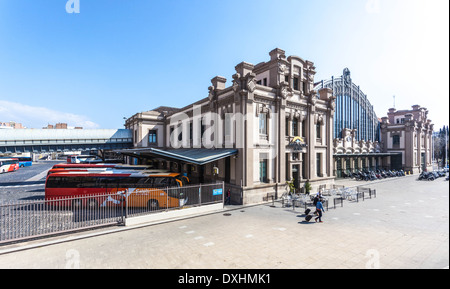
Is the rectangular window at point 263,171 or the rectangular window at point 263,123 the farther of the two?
the rectangular window at point 263,123

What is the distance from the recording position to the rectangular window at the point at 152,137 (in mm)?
39466

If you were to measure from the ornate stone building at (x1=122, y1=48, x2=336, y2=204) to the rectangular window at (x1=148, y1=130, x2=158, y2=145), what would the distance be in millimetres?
13320

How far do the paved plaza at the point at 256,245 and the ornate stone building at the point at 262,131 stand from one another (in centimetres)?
580

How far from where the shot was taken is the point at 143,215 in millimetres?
14430

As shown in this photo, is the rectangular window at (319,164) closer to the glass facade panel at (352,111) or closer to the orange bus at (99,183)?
the orange bus at (99,183)

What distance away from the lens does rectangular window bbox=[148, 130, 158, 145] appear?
1554 inches

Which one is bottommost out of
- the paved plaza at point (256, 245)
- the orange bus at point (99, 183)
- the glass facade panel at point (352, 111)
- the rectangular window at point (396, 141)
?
the paved plaza at point (256, 245)

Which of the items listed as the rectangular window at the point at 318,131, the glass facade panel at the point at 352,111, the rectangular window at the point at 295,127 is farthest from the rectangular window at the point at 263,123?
the glass facade panel at the point at 352,111

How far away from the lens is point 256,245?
35.3 ft

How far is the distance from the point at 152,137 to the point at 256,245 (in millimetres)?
33336
